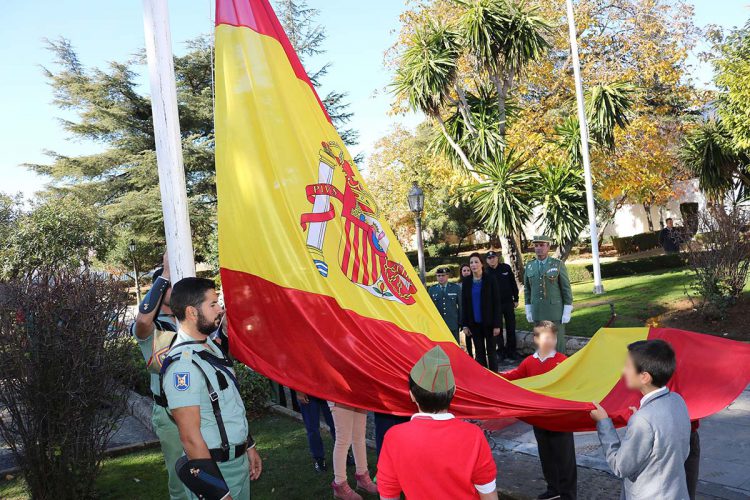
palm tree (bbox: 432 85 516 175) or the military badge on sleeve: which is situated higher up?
palm tree (bbox: 432 85 516 175)

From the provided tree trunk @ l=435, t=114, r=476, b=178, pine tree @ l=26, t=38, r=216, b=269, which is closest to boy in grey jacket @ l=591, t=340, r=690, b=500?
tree trunk @ l=435, t=114, r=476, b=178

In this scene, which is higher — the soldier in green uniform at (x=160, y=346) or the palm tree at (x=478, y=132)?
the palm tree at (x=478, y=132)

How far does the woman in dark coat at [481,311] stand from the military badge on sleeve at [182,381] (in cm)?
750

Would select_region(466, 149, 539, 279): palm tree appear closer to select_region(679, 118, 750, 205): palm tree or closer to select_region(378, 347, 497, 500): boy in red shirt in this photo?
select_region(679, 118, 750, 205): palm tree

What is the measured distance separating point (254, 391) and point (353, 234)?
453 cm

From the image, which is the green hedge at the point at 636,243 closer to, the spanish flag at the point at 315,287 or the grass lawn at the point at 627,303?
the grass lawn at the point at 627,303

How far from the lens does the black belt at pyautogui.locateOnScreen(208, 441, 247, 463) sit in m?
3.13

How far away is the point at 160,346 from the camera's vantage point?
4.19 m

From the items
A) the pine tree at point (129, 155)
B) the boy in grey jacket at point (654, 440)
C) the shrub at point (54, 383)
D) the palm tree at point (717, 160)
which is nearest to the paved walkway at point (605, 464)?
the boy in grey jacket at point (654, 440)

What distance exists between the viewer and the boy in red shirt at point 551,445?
464cm

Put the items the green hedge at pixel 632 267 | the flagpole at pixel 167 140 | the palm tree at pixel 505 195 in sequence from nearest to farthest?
1. the flagpole at pixel 167 140
2. the palm tree at pixel 505 195
3. the green hedge at pixel 632 267

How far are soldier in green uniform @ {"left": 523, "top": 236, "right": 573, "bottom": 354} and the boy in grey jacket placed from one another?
5.83 m

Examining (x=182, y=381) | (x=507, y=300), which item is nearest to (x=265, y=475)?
(x=182, y=381)

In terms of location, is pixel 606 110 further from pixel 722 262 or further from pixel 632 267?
pixel 632 267
